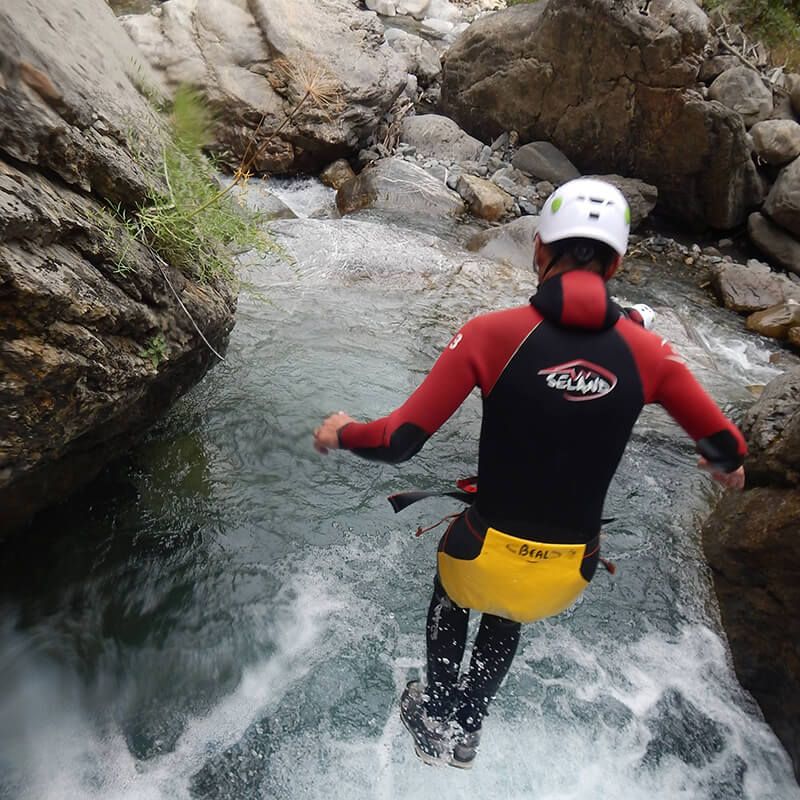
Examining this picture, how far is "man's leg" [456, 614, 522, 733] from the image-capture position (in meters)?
2.38

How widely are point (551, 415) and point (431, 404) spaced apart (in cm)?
36

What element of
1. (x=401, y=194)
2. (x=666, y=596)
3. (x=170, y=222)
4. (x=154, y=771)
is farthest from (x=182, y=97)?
(x=401, y=194)

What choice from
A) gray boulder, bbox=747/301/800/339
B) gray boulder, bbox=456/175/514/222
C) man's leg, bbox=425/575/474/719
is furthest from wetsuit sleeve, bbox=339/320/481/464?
gray boulder, bbox=456/175/514/222

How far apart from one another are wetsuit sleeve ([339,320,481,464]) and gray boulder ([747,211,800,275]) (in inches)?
384

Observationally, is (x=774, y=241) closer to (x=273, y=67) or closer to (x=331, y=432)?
(x=273, y=67)

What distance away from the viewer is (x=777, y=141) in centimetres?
1008

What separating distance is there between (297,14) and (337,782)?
32.6ft

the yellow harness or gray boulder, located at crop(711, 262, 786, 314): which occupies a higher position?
the yellow harness

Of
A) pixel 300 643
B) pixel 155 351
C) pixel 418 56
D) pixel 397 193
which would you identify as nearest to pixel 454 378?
pixel 155 351

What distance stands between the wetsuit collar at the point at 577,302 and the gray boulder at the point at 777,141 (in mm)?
10533

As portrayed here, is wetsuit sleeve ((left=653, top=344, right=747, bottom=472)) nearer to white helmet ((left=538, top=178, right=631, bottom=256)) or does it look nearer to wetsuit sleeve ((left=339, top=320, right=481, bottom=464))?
→ white helmet ((left=538, top=178, right=631, bottom=256))

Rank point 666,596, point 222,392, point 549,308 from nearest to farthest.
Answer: point 549,308, point 666,596, point 222,392

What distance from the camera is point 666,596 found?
146 inches

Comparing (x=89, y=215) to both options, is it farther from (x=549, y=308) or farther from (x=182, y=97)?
(x=549, y=308)
